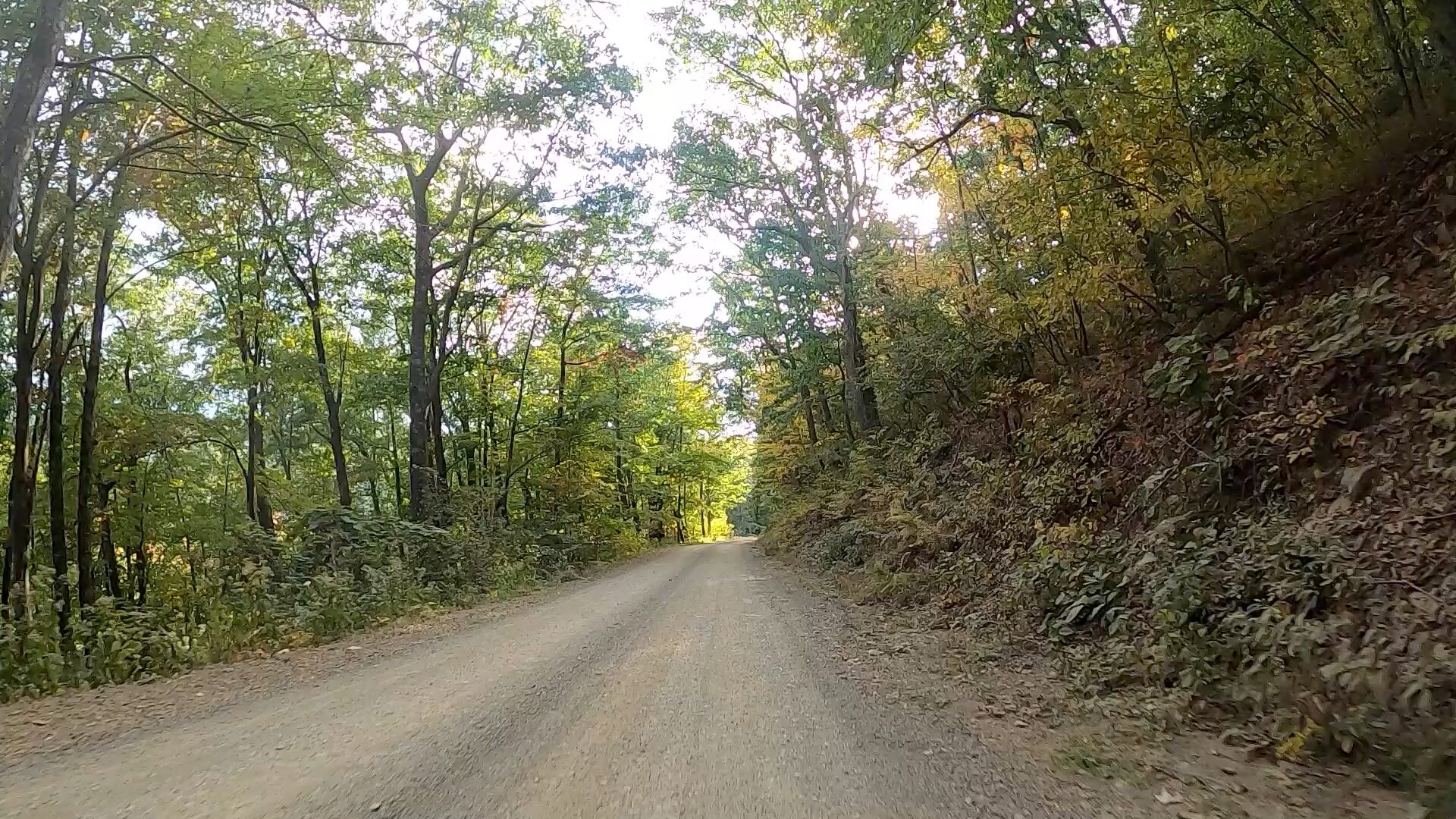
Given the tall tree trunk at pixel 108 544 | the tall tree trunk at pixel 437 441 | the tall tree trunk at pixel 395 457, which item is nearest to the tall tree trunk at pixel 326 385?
the tall tree trunk at pixel 437 441

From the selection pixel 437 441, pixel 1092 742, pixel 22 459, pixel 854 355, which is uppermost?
pixel 854 355

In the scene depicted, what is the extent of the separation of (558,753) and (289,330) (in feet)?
63.3

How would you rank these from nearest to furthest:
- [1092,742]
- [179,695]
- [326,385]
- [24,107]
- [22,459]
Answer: [1092,742], [179,695], [24,107], [22,459], [326,385]

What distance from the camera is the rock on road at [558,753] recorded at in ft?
11.5

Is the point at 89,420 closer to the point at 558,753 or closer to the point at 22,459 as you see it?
the point at 22,459

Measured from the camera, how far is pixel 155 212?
13180 millimetres

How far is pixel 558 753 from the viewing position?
4270 millimetres

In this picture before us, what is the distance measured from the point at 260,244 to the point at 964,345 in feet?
50.7

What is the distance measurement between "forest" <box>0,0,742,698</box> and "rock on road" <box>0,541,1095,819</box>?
3.21 m

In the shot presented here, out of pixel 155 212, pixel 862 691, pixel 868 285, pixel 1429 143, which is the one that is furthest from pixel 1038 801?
pixel 155 212

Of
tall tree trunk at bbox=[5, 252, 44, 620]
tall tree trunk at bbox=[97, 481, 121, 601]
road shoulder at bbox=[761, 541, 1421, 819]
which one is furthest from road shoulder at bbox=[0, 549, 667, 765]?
tall tree trunk at bbox=[97, 481, 121, 601]

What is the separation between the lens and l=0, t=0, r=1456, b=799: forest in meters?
5.35

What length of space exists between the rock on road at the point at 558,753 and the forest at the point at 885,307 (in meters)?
1.73

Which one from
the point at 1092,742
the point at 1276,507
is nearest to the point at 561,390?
the point at 1276,507
